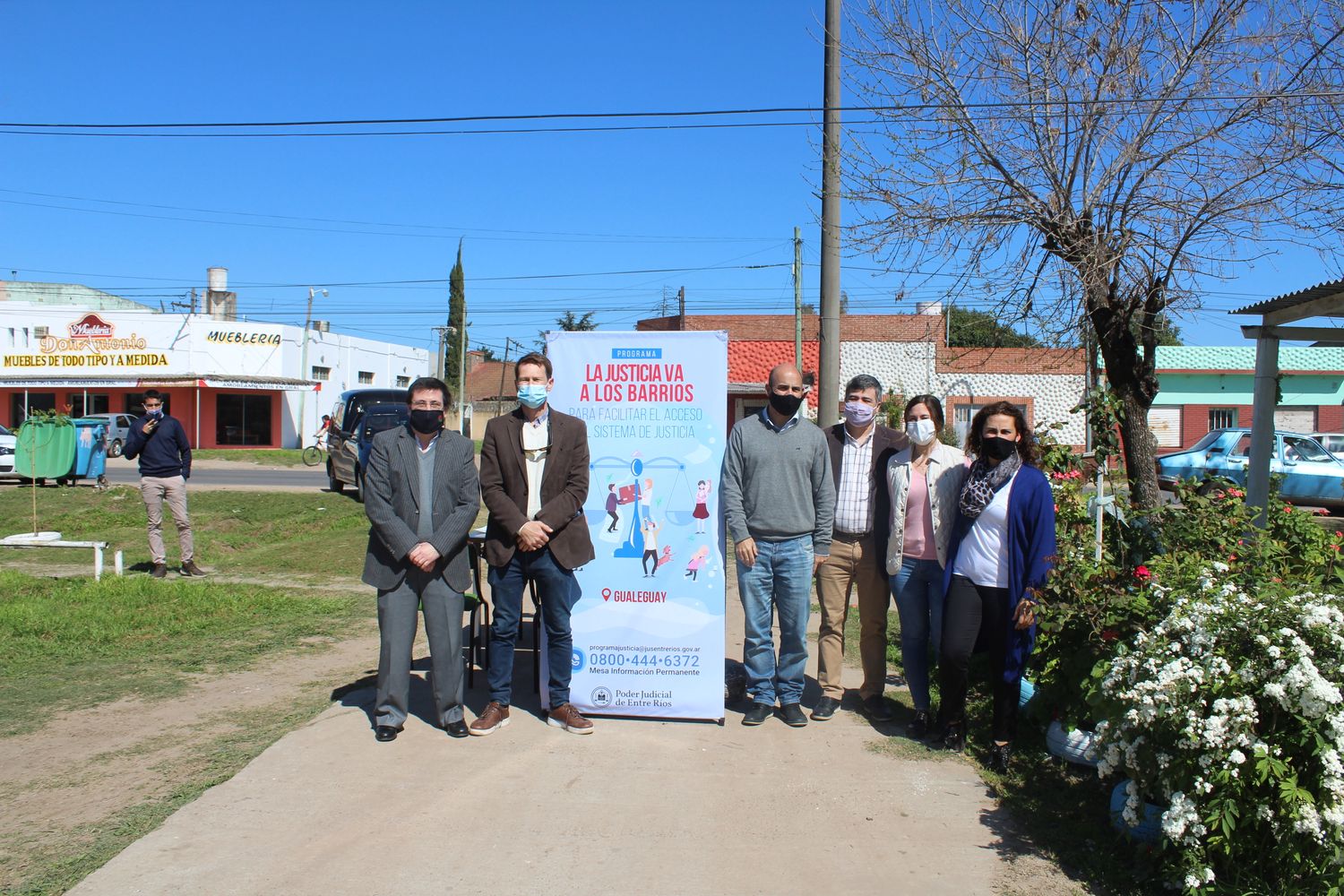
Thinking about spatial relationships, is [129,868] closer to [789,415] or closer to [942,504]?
[789,415]

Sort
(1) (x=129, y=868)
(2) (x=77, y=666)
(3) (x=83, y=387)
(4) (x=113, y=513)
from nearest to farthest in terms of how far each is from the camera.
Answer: (1) (x=129, y=868) → (2) (x=77, y=666) → (4) (x=113, y=513) → (3) (x=83, y=387)

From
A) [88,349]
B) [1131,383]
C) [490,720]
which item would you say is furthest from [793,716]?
[88,349]

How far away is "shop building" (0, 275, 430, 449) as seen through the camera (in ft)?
136

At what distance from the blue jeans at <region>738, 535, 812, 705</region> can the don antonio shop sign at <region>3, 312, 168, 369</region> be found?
4281 cm

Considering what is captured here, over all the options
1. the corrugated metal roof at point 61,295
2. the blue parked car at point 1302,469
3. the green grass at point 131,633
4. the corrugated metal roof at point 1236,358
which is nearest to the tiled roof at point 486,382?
the corrugated metal roof at point 61,295

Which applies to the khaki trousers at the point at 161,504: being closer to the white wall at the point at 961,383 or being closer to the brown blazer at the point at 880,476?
the brown blazer at the point at 880,476

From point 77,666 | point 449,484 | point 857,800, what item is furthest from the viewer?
point 77,666

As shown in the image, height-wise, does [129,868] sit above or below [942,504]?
below

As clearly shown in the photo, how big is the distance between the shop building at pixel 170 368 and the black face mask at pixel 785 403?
39.7 metres

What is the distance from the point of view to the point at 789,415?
220 inches

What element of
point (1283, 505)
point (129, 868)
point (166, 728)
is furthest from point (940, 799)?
point (166, 728)

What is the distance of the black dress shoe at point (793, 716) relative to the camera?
18.5ft

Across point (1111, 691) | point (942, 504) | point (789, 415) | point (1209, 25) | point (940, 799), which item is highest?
point (1209, 25)

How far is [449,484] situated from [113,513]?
12228 millimetres
